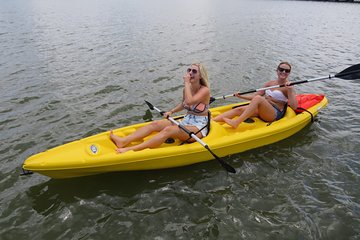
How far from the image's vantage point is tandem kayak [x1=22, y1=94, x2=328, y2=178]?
474cm

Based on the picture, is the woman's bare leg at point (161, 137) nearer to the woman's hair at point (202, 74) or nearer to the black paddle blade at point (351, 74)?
the woman's hair at point (202, 74)

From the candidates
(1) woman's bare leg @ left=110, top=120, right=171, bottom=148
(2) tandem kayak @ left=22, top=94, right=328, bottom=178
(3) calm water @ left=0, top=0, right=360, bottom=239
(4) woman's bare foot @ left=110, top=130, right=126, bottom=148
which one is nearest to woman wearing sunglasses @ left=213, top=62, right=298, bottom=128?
(2) tandem kayak @ left=22, top=94, right=328, bottom=178

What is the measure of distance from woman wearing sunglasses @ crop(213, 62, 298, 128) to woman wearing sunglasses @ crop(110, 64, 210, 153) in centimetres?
86

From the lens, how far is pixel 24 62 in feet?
40.8

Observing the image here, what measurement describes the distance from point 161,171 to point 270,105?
2.64m

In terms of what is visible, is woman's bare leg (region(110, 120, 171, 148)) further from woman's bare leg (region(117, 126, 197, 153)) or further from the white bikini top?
the white bikini top

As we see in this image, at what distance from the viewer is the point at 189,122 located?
5.73 m

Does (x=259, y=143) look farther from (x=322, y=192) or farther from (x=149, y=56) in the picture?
(x=149, y=56)

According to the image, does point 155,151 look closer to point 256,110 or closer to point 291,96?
point 256,110

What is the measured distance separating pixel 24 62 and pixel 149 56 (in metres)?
5.10

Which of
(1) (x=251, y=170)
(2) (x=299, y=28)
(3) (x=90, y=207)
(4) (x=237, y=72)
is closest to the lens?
(3) (x=90, y=207)

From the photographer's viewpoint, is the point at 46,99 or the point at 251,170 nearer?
the point at 251,170

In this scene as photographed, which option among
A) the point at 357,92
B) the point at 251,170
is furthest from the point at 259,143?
the point at 357,92

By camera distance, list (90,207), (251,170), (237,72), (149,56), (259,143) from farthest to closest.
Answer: (149,56), (237,72), (259,143), (251,170), (90,207)
